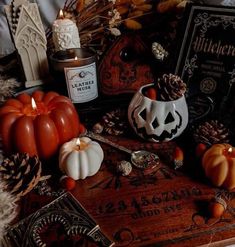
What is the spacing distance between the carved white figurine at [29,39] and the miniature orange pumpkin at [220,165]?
432 mm

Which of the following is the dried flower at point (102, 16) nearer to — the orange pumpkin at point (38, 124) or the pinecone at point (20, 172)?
the orange pumpkin at point (38, 124)

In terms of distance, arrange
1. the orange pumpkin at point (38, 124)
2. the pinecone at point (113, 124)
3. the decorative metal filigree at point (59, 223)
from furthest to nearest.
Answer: the pinecone at point (113, 124) < the orange pumpkin at point (38, 124) < the decorative metal filigree at point (59, 223)

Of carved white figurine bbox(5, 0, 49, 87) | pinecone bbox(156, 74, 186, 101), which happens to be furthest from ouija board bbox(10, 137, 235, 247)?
carved white figurine bbox(5, 0, 49, 87)

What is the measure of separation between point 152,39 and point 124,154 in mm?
319

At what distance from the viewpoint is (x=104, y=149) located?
2.12ft

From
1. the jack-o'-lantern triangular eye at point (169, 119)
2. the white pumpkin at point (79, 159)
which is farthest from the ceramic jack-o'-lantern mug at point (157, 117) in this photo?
the white pumpkin at point (79, 159)

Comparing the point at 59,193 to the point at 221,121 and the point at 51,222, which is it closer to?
the point at 51,222

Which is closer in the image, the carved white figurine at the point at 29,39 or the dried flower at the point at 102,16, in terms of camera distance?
the carved white figurine at the point at 29,39

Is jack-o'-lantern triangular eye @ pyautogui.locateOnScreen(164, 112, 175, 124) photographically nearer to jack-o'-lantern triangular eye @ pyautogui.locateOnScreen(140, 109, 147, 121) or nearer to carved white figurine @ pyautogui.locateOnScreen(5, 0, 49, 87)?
jack-o'-lantern triangular eye @ pyautogui.locateOnScreen(140, 109, 147, 121)

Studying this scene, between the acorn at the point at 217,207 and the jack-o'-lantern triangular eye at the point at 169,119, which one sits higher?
the jack-o'-lantern triangular eye at the point at 169,119

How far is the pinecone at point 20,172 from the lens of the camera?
0.53 m

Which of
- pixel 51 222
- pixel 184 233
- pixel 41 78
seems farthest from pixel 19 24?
pixel 184 233

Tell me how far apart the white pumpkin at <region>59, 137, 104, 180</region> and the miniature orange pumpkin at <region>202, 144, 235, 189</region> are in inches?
7.9

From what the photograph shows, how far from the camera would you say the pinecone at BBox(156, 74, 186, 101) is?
0.61 meters
